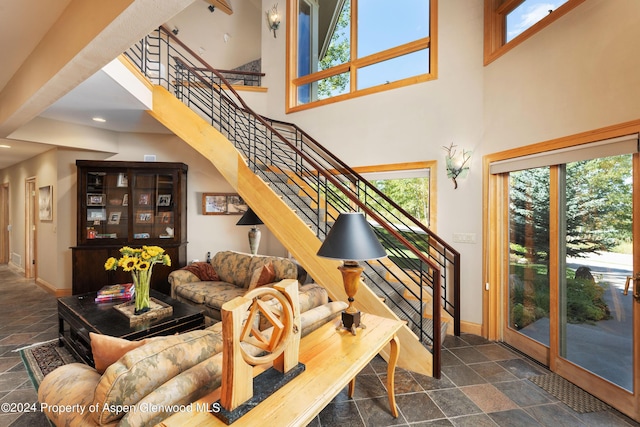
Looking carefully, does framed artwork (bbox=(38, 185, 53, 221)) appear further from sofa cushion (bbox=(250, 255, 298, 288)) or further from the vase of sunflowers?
sofa cushion (bbox=(250, 255, 298, 288))

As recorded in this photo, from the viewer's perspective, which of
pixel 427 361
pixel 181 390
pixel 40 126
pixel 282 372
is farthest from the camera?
pixel 40 126

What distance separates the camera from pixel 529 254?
289 cm

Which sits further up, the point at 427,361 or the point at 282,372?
the point at 282,372

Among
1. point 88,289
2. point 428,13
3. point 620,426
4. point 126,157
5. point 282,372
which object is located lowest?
point 620,426

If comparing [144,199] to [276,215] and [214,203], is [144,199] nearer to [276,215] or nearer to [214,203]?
[214,203]

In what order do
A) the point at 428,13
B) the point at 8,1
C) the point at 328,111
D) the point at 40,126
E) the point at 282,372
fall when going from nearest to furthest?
the point at 282,372
the point at 8,1
the point at 428,13
the point at 40,126
the point at 328,111

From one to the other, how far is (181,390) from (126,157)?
16.8 feet

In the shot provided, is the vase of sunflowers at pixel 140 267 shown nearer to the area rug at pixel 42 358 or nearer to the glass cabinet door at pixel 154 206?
the area rug at pixel 42 358

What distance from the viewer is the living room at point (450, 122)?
2.25m

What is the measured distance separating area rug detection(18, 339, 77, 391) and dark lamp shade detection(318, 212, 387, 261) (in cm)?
270

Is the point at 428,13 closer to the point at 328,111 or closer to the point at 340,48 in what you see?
the point at 340,48

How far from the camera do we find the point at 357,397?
7.25 feet

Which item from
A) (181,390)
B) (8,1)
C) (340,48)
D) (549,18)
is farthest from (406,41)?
(181,390)

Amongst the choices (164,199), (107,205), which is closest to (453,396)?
(164,199)
